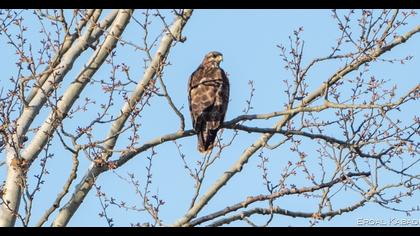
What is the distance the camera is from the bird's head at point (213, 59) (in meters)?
10.3

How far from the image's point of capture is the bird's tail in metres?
8.90

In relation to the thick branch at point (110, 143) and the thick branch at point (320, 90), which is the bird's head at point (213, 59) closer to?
the thick branch at point (110, 143)

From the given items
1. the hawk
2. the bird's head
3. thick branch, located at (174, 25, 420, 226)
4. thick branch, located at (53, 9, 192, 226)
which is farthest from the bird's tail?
the bird's head

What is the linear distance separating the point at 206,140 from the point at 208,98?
76cm

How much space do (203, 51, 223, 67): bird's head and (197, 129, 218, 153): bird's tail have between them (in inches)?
59.0

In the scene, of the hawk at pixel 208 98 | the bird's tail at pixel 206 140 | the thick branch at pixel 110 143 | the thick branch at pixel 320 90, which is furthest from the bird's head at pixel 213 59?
the thick branch at pixel 320 90

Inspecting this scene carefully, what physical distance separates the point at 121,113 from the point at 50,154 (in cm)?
87

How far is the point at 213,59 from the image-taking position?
33.9ft

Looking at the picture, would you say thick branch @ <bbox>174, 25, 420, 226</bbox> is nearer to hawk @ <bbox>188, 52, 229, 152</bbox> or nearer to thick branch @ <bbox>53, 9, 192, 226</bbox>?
hawk @ <bbox>188, 52, 229, 152</bbox>

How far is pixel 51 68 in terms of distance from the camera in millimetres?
8172

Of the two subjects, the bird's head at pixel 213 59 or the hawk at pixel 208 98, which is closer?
the hawk at pixel 208 98

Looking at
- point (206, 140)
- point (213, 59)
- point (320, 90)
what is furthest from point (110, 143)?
point (213, 59)
